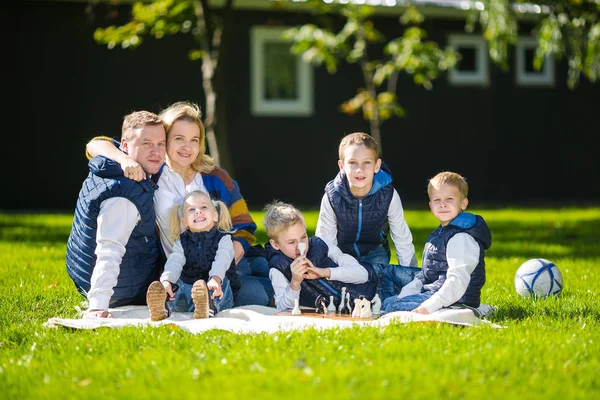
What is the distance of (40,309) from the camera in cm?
648

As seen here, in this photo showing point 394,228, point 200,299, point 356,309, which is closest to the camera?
point 200,299

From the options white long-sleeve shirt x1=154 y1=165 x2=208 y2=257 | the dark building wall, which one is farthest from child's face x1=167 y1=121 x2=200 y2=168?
the dark building wall

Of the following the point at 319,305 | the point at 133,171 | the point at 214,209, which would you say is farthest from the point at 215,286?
the point at 133,171

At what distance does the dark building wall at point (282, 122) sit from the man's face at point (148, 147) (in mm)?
8088

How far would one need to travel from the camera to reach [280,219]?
6.39 meters

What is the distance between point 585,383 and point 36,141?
46.5 ft

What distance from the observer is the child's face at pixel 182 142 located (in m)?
6.54

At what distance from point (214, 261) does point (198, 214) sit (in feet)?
1.15

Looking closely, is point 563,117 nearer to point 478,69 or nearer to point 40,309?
point 478,69

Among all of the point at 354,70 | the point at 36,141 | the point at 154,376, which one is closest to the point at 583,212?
the point at 354,70

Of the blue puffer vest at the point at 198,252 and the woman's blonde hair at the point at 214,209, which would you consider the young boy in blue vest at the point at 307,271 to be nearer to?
the woman's blonde hair at the point at 214,209

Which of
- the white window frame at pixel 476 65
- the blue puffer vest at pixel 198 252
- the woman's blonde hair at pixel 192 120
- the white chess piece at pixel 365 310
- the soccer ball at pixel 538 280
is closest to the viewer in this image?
the white chess piece at pixel 365 310

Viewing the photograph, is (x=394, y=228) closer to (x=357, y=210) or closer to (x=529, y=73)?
(x=357, y=210)

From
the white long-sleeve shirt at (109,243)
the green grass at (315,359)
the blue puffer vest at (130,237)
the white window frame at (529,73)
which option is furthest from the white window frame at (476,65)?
the white long-sleeve shirt at (109,243)
